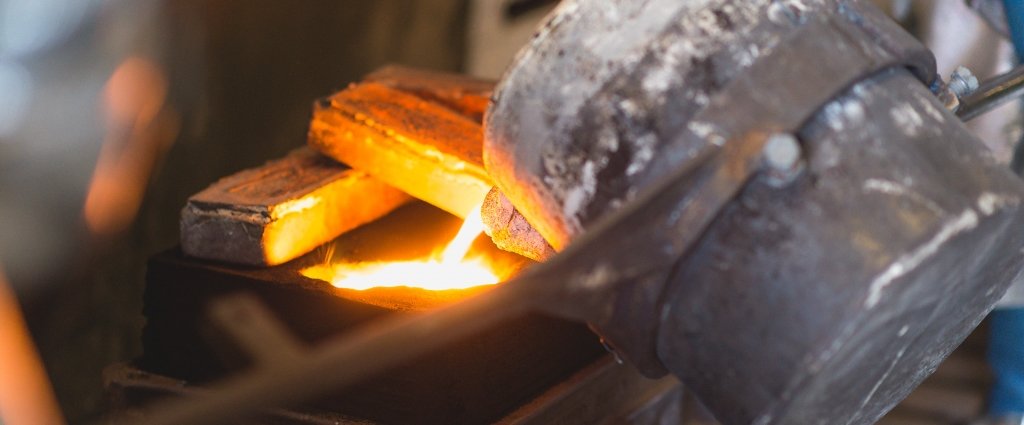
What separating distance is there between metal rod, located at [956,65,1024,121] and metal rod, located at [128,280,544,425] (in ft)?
3.25

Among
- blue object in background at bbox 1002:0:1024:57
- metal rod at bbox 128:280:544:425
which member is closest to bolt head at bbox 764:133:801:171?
metal rod at bbox 128:280:544:425

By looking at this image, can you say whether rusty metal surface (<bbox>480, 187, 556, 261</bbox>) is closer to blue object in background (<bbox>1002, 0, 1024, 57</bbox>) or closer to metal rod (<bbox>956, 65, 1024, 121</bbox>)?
metal rod (<bbox>956, 65, 1024, 121</bbox>)

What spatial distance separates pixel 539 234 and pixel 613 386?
0.56m

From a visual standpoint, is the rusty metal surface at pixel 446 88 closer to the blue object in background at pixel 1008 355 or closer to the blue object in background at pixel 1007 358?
the blue object in background at pixel 1008 355

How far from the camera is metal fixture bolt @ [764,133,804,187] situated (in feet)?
3.90

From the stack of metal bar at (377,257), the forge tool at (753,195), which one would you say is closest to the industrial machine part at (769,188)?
the forge tool at (753,195)

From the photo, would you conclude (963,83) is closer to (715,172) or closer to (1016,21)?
(715,172)

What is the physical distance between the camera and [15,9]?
2195 millimetres

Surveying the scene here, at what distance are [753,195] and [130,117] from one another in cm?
190

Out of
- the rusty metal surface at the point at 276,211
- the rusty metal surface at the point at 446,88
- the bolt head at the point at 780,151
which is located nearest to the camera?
the bolt head at the point at 780,151

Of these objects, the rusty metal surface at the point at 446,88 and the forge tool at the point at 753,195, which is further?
the rusty metal surface at the point at 446,88

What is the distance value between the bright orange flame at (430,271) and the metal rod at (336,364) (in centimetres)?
80

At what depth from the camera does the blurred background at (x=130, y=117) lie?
2.33m

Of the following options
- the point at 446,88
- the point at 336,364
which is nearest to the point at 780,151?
the point at 336,364
